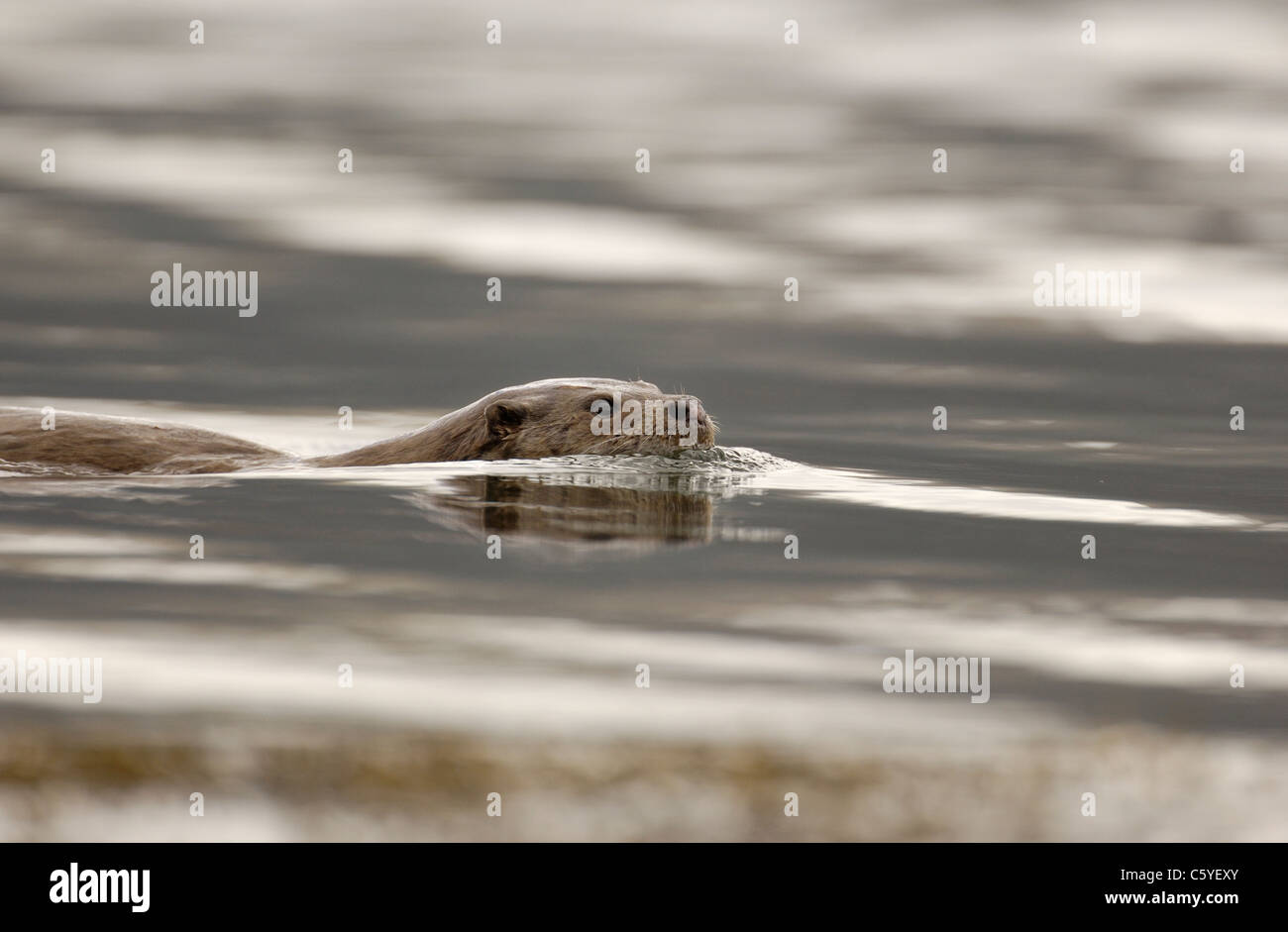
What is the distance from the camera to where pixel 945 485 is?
25.6ft

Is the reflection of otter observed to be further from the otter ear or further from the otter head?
the otter ear

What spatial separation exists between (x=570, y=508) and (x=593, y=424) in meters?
2.11

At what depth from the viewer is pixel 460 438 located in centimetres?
825

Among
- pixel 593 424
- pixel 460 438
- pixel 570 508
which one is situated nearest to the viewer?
pixel 570 508

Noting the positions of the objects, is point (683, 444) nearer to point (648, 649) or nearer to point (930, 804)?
point (648, 649)

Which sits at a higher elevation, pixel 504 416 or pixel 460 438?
pixel 504 416

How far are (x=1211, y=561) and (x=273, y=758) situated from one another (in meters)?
4.09

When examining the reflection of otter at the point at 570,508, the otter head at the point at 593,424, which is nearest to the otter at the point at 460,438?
the otter head at the point at 593,424

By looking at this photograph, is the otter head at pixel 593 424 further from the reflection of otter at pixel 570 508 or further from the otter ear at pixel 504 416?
the reflection of otter at pixel 570 508

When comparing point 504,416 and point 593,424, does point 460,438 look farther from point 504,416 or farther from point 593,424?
point 593,424

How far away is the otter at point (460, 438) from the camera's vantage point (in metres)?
7.92

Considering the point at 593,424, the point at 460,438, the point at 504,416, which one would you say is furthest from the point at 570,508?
the point at 460,438

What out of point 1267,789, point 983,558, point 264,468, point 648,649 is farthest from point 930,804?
point 264,468

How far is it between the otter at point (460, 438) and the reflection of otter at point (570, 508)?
0.72m
